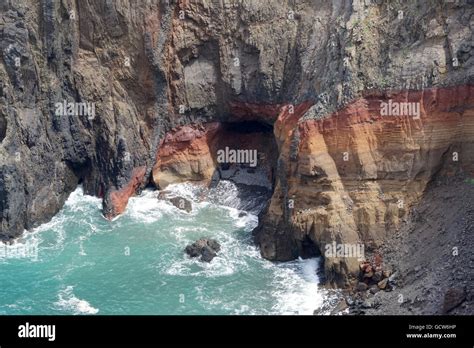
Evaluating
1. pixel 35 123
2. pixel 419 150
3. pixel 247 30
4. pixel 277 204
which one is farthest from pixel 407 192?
pixel 35 123

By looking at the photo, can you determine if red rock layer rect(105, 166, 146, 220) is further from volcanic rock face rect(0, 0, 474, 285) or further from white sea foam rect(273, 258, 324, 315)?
white sea foam rect(273, 258, 324, 315)

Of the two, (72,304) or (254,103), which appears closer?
(72,304)

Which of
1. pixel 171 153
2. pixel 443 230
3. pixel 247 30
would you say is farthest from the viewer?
pixel 171 153

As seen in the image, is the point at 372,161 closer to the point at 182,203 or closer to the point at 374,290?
the point at 374,290

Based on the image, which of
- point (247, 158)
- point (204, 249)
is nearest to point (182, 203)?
point (247, 158)

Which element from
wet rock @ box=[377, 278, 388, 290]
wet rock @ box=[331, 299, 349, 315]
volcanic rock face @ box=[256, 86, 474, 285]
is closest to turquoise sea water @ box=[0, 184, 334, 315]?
wet rock @ box=[331, 299, 349, 315]

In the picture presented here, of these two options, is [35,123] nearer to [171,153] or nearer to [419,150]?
[171,153]

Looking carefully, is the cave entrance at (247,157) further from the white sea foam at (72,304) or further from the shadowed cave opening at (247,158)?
the white sea foam at (72,304)
